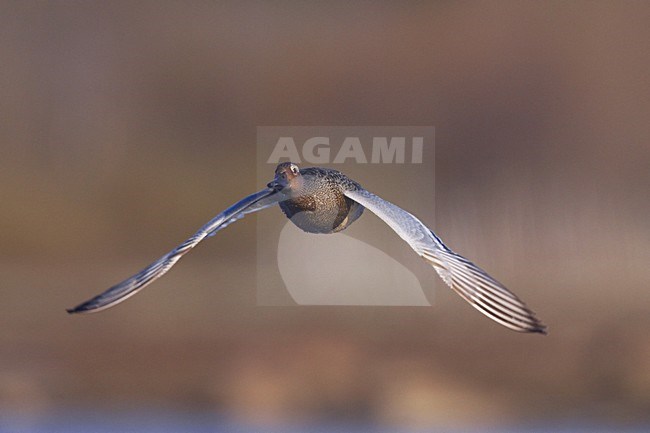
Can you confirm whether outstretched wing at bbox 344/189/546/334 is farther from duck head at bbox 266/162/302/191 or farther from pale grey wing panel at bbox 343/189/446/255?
duck head at bbox 266/162/302/191

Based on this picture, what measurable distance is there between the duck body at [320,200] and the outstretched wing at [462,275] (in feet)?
0.21

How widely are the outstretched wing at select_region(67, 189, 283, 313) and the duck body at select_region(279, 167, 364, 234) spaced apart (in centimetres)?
3

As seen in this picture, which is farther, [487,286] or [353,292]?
[353,292]

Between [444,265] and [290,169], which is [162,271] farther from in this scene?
[444,265]

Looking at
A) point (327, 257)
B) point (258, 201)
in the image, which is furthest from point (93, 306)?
point (327, 257)

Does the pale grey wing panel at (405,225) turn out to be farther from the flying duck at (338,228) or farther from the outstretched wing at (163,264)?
the outstretched wing at (163,264)

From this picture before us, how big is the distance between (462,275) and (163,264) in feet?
1.38

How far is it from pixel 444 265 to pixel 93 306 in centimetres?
48

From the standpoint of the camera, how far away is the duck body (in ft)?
3.90

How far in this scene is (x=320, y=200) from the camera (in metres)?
1.20

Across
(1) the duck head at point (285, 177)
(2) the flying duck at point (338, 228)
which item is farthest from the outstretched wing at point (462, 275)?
(1) the duck head at point (285, 177)

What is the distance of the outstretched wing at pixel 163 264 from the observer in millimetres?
998

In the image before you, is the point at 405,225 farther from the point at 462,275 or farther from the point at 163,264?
the point at 163,264

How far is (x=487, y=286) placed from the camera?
1.04 metres
